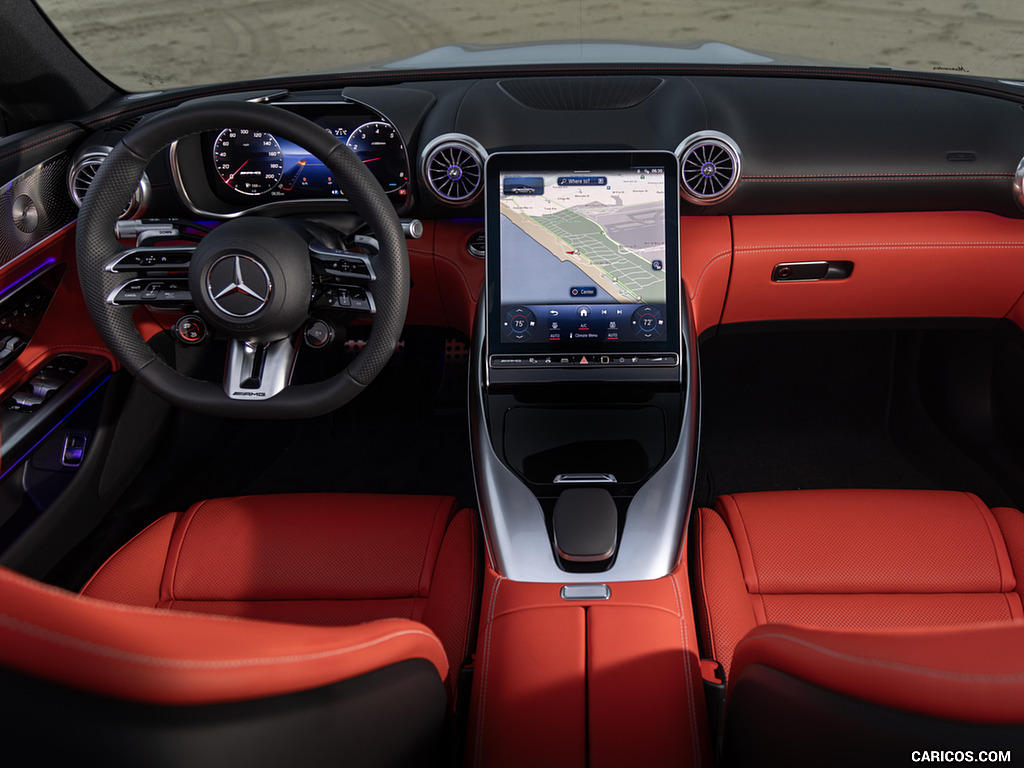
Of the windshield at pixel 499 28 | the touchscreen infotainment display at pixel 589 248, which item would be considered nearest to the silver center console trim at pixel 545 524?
the touchscreen infotainment display at pixel 589 248

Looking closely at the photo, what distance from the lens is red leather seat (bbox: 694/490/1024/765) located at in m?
0.57

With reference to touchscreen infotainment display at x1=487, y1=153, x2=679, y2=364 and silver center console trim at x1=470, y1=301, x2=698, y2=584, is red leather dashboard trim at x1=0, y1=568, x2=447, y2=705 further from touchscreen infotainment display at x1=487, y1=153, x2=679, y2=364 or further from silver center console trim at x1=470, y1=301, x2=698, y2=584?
touchscreen infotainment display at x1=487, y1=153, x2=679, y2=364

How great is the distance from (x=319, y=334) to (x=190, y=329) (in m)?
0.27

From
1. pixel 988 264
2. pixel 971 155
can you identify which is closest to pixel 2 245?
pixel 971 155

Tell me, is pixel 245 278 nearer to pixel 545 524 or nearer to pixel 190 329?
pixel 190 329

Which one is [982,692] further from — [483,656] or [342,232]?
[342,232]

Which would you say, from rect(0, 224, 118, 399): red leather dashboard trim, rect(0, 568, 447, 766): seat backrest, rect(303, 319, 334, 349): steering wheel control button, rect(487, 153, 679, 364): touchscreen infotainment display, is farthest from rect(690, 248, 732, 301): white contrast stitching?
rect(0, 224, 118, 399): red leather dashboard trim

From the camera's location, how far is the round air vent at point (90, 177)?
1632 mm

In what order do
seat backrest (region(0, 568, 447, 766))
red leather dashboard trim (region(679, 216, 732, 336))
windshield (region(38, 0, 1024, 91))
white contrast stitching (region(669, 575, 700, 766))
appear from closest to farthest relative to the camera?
seat backrest (region(0, 568, 447, 766)) → white contrast stitching (region(669, 575, 700, 766)) → red leather dashboard trim (region(679, 216, 732, 336)) → windshield (region(38, 0, 1024, 91))

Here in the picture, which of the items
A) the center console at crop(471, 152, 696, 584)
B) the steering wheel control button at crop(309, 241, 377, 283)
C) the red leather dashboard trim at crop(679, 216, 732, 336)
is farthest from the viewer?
the red leather dashboard trim at crop(679, 216, 732, 336)

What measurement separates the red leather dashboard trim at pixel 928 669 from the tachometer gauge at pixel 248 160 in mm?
1540

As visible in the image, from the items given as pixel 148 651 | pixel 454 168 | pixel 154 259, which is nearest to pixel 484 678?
pixel 148 651

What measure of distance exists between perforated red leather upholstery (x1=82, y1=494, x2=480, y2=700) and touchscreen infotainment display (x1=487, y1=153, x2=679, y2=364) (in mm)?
503

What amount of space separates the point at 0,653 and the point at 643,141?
1519 millimetres
